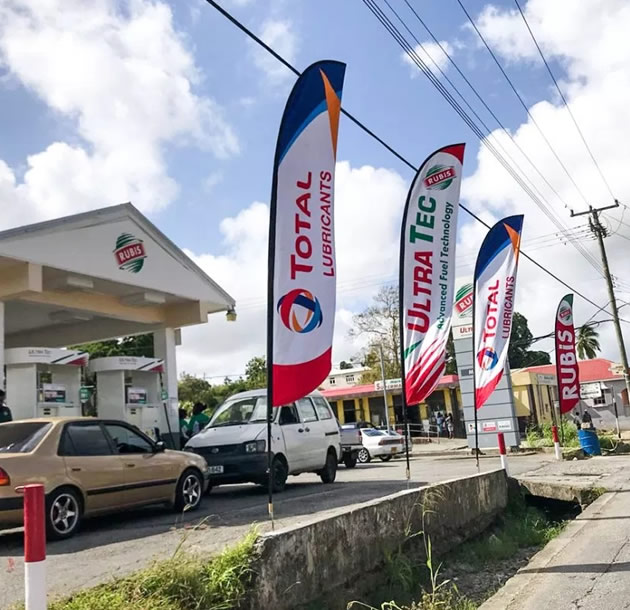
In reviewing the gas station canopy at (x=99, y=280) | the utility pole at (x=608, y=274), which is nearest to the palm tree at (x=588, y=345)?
the utility pole at (x=608, y=274)

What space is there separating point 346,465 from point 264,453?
9.76 metres

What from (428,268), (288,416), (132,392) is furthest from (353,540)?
(132,392)

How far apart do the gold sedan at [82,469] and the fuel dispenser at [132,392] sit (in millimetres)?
6208

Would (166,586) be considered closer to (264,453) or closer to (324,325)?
(324,325)

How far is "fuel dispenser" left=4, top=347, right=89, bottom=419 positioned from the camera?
13.3 m

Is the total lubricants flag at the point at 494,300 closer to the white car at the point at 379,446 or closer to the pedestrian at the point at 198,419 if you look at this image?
the pedestrian at the point at 198,419

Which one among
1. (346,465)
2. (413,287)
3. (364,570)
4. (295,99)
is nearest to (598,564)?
(364,570)

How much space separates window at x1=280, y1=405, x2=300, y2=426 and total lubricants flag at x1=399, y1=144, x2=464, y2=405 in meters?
3.32

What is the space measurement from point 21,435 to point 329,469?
6.83 meters

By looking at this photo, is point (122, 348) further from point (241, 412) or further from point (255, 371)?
point (241, 412)

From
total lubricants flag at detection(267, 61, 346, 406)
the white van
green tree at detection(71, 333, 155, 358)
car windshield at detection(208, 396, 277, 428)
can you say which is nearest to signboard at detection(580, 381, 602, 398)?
green tree at detection(71, 333, 155, 358)

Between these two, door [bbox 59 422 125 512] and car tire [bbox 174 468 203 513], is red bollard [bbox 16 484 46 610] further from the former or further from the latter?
car tire [bbox 174 468 203 513]

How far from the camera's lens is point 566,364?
63.1 feet

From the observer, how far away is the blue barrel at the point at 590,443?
65.6 feet
